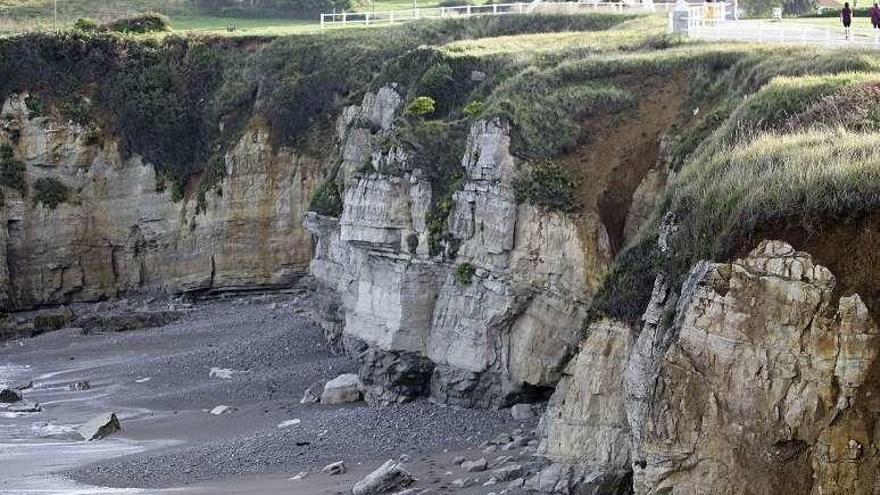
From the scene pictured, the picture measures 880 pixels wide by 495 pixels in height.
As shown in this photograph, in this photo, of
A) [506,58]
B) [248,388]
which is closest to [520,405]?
[248,388]

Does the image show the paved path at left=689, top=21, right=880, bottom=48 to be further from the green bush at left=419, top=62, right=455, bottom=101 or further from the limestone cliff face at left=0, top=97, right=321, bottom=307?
the limestone cliff face at left=0, top=97, right=321, bottom=307

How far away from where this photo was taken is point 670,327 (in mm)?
21750

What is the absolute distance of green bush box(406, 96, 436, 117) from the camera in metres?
41.6

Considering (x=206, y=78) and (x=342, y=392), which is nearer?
(x=342, y=392)

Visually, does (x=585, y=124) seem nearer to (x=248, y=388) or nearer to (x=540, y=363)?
(x=540, y=363)

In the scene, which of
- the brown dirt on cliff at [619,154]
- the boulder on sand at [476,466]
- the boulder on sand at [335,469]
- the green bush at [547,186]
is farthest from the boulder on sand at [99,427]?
the brown dirt on cliff at [619,154]

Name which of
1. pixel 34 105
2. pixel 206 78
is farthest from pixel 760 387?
pixel 34 105

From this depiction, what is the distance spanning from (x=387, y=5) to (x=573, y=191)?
63.6m

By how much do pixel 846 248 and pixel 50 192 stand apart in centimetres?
4403

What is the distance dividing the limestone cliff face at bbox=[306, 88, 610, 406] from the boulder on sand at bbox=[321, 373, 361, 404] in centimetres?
49

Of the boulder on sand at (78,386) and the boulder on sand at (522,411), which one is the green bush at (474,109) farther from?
the boulder on sand at (78,386)

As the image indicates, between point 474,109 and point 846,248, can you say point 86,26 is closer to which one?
point 474,109

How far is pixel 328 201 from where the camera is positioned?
4425 cm

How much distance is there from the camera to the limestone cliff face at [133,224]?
56.8 meters
